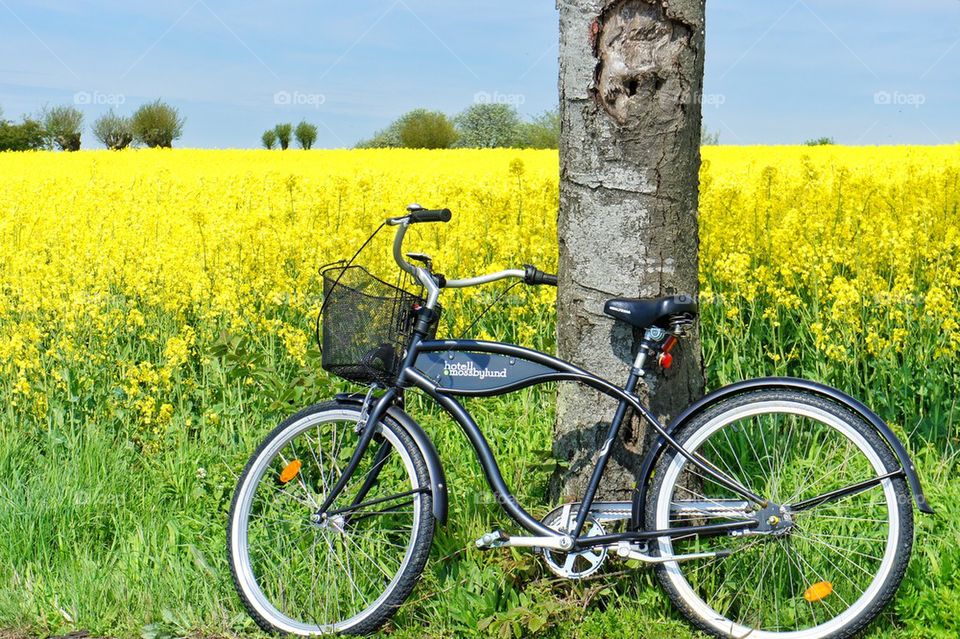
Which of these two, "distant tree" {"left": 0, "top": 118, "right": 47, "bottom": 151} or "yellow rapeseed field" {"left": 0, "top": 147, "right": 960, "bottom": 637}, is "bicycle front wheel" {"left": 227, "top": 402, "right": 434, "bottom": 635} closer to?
"yellow rapeseed field" {"left": 0, "top": 147, "right": 960, "bottom": 637}

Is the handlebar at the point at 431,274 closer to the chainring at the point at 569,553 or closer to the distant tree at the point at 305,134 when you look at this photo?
the chainring at the point at 569,553

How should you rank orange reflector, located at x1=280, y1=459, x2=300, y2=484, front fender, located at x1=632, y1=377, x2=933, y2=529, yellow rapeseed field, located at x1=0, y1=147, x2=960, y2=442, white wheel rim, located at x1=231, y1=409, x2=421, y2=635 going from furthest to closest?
yellow rapeseed field, located at x1=0, y1=147, x2=960, y2=442 < orange reflector, located at x1=280, y1=459, x2=300, y2=484 < white wheel rim, located at x1=231, y1=409, x2=421, y2=635 < front fender, located at x1=632, y1=377, x2=933, y2=529

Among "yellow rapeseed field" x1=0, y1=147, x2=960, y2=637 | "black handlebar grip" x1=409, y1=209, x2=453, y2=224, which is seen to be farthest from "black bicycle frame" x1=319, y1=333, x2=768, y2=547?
"black handlebar grip" x1=409, y1=209, x2=453, y2=224

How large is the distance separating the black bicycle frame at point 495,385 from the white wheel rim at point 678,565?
8 centimetres

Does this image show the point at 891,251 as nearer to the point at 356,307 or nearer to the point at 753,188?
the point at 753,188

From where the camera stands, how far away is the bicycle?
319 centimetres

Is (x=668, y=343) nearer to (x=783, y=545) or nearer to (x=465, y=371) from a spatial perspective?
(x=465, y=371)

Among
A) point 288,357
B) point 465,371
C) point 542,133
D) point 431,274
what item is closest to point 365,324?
point 431,274

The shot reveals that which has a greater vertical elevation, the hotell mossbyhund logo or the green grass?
the hotell mossbyhund logo

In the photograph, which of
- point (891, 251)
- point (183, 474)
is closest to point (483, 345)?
point (183, 474)

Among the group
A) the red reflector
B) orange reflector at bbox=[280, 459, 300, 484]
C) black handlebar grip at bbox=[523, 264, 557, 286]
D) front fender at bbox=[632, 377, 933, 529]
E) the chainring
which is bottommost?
the chainring

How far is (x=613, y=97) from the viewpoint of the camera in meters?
3.41

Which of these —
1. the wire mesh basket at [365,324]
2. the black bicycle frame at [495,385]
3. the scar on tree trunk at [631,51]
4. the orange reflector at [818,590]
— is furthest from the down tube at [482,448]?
the scar on tree trunk at [631,51]

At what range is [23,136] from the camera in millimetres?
50656
